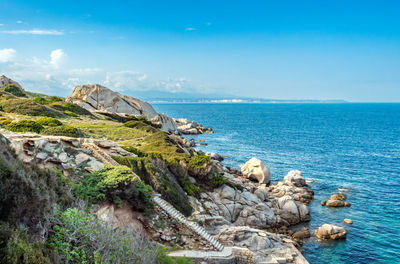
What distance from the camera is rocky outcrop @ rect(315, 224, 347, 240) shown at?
26938 mm

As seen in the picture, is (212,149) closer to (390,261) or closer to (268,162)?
(268,162)

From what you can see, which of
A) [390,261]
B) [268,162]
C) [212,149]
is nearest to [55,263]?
[390,261]

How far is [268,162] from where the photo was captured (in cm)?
5616

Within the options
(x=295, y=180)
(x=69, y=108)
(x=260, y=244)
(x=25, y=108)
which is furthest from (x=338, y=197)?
(x=69, y=108)

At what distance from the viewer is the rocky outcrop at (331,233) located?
88.4 feet

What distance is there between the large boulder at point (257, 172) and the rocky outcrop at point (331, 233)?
49.5 feet

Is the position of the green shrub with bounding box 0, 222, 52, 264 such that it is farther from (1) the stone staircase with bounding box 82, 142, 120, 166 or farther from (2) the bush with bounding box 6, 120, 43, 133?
(2) the bush with bounding box 6, 120, 43, 133

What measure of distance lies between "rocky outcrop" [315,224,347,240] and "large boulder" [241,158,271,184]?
1508cm

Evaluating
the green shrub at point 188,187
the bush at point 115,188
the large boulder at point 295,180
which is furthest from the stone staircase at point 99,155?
the large boulder at point 295,180

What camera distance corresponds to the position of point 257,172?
43.1 m

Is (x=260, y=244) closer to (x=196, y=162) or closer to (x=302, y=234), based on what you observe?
(x=302, y=234)

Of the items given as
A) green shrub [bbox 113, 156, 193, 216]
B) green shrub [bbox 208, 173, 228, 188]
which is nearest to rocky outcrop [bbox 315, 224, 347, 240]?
green shrub [bbox 208, 173, 228, 188]

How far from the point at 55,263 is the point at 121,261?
219 cm

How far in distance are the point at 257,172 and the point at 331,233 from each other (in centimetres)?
1683
